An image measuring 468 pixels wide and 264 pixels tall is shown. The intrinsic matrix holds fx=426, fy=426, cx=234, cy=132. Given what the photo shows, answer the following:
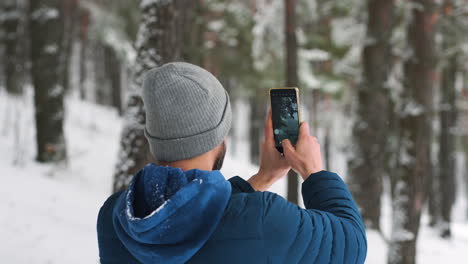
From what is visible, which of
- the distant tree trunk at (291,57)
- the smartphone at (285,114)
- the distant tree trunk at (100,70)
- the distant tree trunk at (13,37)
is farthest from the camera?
the distant tree trunk at (100,70)

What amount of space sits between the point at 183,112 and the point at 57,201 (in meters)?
5.39

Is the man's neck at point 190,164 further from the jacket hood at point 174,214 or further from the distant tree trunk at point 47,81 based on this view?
the distant tree trunk at point 47,81

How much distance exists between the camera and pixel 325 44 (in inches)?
685

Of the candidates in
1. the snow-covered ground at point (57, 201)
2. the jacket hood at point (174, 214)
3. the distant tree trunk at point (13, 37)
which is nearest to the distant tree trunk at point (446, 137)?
the snow-covered ground at point (57, 201)

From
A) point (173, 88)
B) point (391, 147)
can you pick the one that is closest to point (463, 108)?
point (391, 147)

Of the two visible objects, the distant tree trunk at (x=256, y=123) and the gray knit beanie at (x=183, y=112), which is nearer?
the gray knit beanie at (x=183, y=112)

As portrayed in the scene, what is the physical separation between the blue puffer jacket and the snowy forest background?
3.29 metres

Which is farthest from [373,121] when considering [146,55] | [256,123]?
[256,123]

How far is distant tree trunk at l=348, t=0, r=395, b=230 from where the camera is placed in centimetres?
947

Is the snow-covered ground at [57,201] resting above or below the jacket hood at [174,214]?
below

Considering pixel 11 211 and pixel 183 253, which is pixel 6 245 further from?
pixel 183 253

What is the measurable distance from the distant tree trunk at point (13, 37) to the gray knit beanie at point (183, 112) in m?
14.9

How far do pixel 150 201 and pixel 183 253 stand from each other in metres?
0.21

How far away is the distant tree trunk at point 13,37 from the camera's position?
14.9 m
